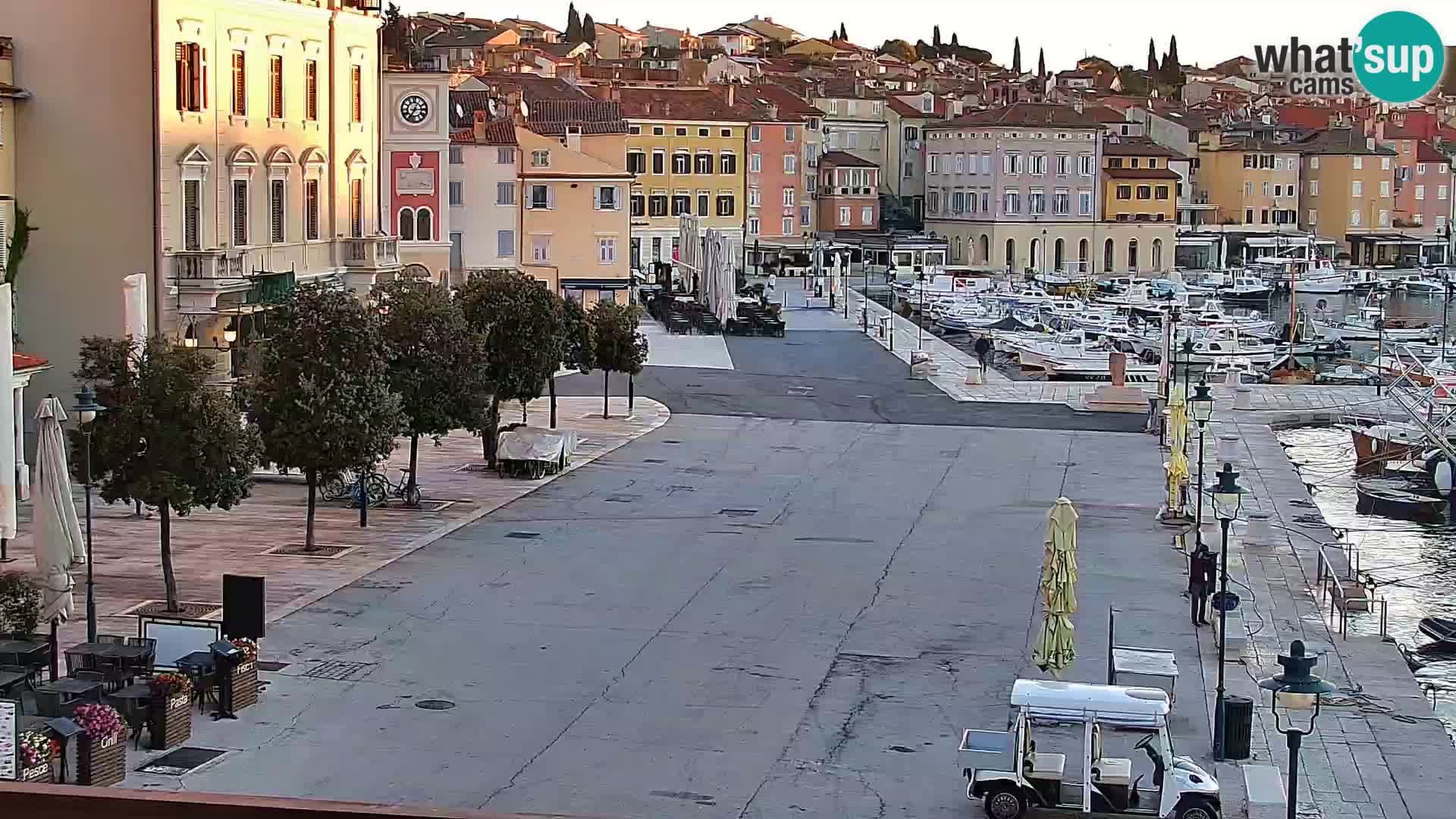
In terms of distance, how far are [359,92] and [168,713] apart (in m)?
25.5

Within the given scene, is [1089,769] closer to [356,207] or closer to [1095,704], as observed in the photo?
[1095,704]

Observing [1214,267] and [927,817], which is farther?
[1214,267]

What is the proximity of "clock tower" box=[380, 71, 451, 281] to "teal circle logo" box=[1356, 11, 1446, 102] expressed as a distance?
1817cm

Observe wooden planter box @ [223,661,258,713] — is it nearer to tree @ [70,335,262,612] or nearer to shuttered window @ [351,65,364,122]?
tree @ [70,335,262,612]

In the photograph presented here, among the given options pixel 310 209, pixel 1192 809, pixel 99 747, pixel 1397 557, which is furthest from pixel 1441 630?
pixel 310 209

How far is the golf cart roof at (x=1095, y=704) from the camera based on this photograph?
13414 mm

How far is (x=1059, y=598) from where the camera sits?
15.8 m

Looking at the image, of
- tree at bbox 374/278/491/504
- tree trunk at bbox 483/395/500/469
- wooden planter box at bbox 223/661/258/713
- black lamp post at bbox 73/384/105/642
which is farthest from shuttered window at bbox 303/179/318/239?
wooden planter box at bbox 223/661/258/713

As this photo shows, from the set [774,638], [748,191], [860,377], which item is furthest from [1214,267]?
[774,638]

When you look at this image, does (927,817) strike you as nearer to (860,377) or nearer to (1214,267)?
(860,377)

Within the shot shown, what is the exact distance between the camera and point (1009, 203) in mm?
107062

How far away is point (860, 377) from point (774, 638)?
29.7 meters

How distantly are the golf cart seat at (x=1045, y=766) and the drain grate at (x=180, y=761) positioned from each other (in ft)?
19.2

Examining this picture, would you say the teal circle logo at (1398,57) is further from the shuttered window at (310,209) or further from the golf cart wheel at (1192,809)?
the shuttered window at (310,209)
